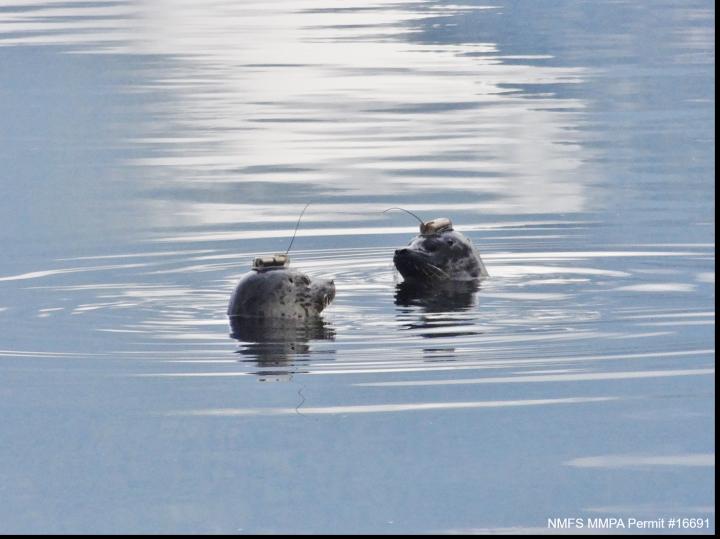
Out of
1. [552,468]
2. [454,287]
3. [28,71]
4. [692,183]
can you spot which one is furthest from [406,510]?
[28,71]

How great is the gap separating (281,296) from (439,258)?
6.04 ft

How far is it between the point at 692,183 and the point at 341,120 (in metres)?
7.02

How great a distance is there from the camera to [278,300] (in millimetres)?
Answer: 11898

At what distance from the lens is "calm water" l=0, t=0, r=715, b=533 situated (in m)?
8.08

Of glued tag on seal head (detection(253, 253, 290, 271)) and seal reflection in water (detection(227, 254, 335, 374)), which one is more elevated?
glued tag on seal head (detection(253, 253, 290, 271))

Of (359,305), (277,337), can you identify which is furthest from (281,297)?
(359,305)

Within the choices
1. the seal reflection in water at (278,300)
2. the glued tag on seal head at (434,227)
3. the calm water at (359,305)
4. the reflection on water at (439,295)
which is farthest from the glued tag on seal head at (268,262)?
the glued tag on seal head at (434,227)

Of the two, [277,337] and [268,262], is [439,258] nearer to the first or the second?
[268,262]

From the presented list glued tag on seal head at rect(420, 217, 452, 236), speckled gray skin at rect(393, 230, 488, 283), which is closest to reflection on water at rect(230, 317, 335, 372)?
speckled gray skin at rect(393, 230, 488, 283)

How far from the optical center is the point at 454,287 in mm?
13094

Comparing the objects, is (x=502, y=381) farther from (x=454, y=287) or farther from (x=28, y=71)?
(x=28, y=71)

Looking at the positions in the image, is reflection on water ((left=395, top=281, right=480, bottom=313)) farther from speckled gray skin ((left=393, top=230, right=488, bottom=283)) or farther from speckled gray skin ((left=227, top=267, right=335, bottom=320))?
speckled gray skin ((left=227, top=267, right=335, bottom=320))

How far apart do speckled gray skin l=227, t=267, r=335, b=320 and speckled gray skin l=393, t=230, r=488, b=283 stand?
4.17 ft

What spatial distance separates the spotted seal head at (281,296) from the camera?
468 inches
